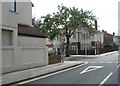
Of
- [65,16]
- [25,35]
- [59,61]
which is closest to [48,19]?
[65,16]

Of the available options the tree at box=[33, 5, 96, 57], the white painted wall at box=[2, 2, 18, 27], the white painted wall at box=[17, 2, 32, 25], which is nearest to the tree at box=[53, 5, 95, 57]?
the tree at box=[33, 5, 96, 57]

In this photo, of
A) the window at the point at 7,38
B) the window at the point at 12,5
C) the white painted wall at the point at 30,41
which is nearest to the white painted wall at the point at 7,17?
the window at the point at 7,38

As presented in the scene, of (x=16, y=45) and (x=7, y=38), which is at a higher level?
(x=7, y=38)

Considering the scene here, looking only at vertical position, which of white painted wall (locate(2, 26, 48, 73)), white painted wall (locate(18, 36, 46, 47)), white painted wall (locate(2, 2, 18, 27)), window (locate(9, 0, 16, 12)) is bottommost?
white painted wall (locate(2, 26, 48, 73))

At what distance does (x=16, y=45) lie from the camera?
22.6 m

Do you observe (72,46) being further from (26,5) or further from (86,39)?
(26,5)

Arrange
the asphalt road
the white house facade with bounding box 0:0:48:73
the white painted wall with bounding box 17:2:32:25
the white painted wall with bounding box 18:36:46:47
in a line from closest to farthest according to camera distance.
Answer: the asphalt road → the white house facade with bounding box 0:0:48:73 → the white painted wall with bounding box 18:36:46:47 → the white painted wall with bounding box 17:2:32:25

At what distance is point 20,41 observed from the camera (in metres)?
25.1

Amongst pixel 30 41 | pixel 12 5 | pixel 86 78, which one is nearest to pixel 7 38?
pixel 12 5

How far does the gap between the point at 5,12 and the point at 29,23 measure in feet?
33.6

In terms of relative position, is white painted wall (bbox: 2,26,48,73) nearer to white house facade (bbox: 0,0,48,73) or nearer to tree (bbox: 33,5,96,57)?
white house facade (bbox: 0,0,48,73)

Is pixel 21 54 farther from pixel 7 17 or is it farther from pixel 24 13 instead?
pixel 24 13

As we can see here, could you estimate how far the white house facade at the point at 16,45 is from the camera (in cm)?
2120

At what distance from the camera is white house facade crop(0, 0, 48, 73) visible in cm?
2120
